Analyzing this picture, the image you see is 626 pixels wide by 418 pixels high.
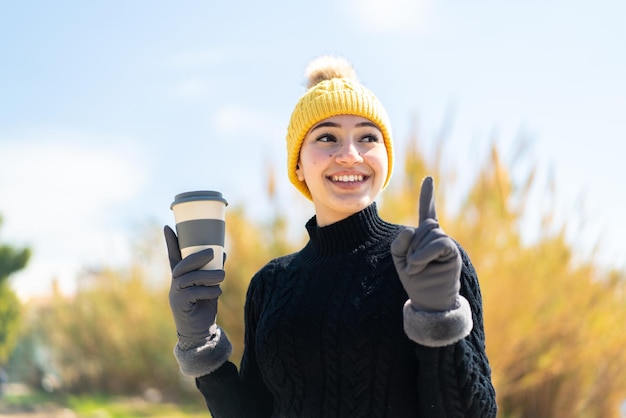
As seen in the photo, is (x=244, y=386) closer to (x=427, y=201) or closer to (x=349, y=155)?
(x=349, y=155)

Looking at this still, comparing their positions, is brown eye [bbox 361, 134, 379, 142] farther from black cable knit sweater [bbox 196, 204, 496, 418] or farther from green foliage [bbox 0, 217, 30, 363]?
green foliage [bbox 0, 217, 30, 363]

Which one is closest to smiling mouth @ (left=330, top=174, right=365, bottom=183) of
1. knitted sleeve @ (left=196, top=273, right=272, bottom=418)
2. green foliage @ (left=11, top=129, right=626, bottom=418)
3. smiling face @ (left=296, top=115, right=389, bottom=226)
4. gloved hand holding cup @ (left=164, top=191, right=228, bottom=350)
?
smiling face @ (left=296, top=115, right=389, bottom=226)

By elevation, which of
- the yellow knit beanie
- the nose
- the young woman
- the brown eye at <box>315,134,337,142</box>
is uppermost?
the yellow knit beanie

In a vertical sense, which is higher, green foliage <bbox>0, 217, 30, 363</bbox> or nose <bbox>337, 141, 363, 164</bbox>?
green foliage <bbox>0, 217, 30, 363</bbox>

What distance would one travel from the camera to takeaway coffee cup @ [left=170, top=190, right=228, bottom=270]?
1.76 metres

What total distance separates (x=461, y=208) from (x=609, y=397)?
1.88 m

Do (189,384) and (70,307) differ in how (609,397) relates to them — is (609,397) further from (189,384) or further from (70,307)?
(70,307)

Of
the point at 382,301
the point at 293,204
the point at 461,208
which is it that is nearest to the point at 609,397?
the point at 461,208

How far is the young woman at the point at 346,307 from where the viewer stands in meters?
1.43

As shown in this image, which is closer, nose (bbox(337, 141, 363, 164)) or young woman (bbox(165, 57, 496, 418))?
young woman (bbox(165, 57, 496, 418))

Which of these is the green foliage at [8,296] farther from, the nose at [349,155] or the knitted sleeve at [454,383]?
the knitted sleeve at [454,383]

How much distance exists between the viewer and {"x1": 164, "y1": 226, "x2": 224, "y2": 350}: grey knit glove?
1.69 metres

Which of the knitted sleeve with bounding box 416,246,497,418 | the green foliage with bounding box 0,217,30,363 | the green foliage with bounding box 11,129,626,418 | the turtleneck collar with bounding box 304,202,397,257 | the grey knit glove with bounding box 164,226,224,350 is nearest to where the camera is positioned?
the knitted sleeve with bounding box 416,246,497,418

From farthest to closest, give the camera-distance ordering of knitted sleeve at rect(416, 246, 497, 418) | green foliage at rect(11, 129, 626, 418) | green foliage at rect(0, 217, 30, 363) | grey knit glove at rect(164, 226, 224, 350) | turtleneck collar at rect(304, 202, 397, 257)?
1. green foliage at rect(0, 217, 30, 363)
2. green foliage at rect(11, 129, 626, 418)
3. turtleneck collar at rect(304, 202, 397, 257)
4. grey knit glove at rect(164, 226, 224, 350)
5. knitted sleeve at rect(416, 246, 497, 418)
